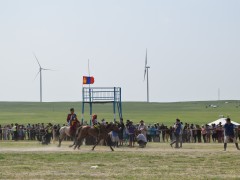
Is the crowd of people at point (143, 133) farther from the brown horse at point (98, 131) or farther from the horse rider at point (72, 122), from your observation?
the brown horse at point (98, 131)

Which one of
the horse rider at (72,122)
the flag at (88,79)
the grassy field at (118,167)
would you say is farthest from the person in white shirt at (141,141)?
the grassy field at (118,167)

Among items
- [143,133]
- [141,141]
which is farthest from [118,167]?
[143,133]

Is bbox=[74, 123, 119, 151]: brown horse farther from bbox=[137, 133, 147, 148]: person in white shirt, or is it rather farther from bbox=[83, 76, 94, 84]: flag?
bbox=[83, 76, 94, 84]: flag

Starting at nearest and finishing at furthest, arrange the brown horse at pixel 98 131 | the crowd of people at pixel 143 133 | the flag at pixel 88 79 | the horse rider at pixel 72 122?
the brown horse at pixel 98 131 < the horse rider at pixel 72 122 < the crowd of people at pixel 143 133 < the flag at pixel 88 79

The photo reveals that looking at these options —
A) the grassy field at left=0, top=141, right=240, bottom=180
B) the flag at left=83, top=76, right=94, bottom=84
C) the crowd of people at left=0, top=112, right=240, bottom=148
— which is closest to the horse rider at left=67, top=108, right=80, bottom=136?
the crowd of people at left=0, top=112, right=240, bottom=148

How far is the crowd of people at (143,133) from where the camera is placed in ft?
150

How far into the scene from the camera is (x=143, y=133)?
49750 mm

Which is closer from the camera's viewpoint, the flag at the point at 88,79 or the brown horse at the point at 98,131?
the brown horse at the point at 98,131

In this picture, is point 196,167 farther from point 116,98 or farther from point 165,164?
point 116,98

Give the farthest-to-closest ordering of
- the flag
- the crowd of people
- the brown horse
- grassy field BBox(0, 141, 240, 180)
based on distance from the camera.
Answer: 1. the flag
2. the crowd of people
3. the brown horse
4. grassy field BBox(0, 141, 240, 180)

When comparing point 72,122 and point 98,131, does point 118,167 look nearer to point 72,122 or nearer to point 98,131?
point 98,131

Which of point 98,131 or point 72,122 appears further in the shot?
point 72,122

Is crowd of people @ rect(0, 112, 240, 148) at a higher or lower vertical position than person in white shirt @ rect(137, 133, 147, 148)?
higher

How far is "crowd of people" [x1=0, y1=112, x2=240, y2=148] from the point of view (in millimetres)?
45656
